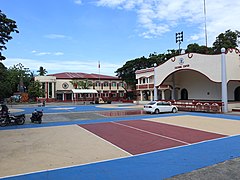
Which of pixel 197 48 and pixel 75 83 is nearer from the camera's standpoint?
pixel 197 48

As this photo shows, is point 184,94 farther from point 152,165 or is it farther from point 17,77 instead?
point 17,77

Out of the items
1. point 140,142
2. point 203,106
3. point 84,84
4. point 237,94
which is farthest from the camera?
point 84,84

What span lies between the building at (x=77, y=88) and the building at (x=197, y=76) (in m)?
23.5

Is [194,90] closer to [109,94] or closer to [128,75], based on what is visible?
[128,75]

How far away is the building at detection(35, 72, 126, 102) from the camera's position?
58.3m

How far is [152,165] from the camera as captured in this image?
256 inches

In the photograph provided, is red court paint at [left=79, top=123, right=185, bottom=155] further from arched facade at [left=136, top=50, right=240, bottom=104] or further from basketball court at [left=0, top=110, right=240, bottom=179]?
arched facade at [left=136, top=50, right=240, bottom=104]

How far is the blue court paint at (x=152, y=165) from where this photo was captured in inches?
223

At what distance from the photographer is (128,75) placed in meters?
60.1

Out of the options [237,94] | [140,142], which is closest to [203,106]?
[237,94]

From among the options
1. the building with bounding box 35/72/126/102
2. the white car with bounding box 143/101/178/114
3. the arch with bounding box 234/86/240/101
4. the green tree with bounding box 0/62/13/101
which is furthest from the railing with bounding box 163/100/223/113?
the building with bounding box 35/72/126/102

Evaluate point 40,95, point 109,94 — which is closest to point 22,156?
point 40,95

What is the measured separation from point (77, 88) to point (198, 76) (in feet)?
117

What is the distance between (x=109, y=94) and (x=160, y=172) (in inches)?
2424
